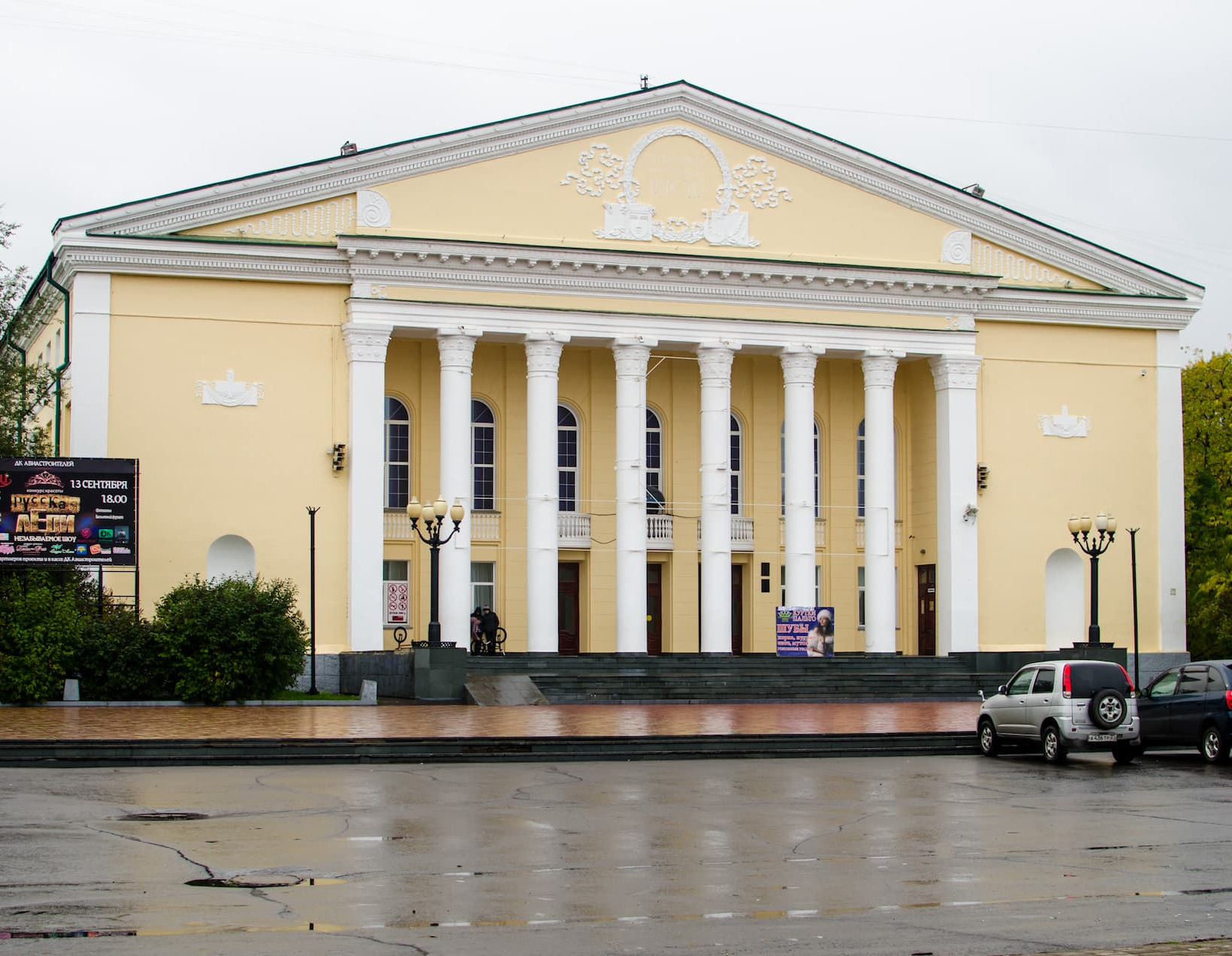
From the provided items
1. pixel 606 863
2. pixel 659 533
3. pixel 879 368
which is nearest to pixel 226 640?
pixel 659 533

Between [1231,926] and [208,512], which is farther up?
[208,512]

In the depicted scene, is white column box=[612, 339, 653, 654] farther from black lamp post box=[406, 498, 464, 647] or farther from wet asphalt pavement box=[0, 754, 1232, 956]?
wet asphalt pavement box=[0, 754, 1232, 956]

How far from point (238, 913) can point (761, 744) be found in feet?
47.6

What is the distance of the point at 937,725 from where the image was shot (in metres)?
26.8

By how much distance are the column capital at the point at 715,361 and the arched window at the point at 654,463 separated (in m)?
2.62

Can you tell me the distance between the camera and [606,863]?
1241cm

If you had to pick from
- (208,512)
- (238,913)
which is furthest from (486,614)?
(238,913)

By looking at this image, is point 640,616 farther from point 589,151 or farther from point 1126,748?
point 1126,748

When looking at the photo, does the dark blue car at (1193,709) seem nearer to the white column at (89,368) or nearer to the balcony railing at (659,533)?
the balcony railing at (659,533)

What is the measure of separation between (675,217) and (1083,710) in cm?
2079

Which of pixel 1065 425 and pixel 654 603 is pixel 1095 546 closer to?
pixel 1065 425

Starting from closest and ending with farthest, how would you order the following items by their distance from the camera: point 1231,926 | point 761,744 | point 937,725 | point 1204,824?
1. point 1231,926
2. point 1204,824
3. point 761,744
4. point 937,725

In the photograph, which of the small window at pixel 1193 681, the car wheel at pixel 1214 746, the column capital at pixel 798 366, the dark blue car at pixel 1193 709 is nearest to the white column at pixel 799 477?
the column capital at pixel 798 366

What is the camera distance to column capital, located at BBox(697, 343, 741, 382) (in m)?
39.7
